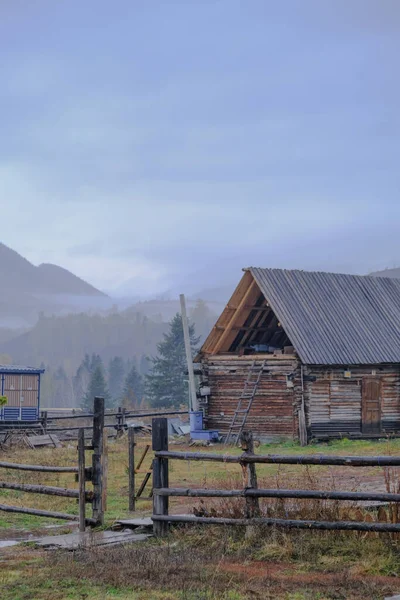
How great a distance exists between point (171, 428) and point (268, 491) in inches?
1202

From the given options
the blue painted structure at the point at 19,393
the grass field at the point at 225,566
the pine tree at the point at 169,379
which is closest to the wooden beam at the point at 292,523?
the grass field at the point at 225,566

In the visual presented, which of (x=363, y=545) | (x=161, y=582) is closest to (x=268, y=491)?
(x=363, y=545)

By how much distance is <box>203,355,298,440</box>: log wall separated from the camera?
31719 millimetres

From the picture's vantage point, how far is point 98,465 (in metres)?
12.3

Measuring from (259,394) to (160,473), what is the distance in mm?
21195

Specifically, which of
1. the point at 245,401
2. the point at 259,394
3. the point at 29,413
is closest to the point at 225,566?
the point at 259,394

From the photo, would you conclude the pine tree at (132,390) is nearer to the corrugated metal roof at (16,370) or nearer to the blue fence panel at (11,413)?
the corrugated metal roof at (16,370)

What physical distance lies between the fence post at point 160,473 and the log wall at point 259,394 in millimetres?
19786

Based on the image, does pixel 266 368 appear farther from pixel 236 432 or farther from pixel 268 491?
pixel 268 491

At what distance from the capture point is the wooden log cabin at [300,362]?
31312 millimetres

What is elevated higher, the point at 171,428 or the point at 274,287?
the point at 274,287

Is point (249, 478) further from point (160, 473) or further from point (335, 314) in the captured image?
point (335, 314)

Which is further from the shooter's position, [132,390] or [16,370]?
[132,390]

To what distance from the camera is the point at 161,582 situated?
8406mm
